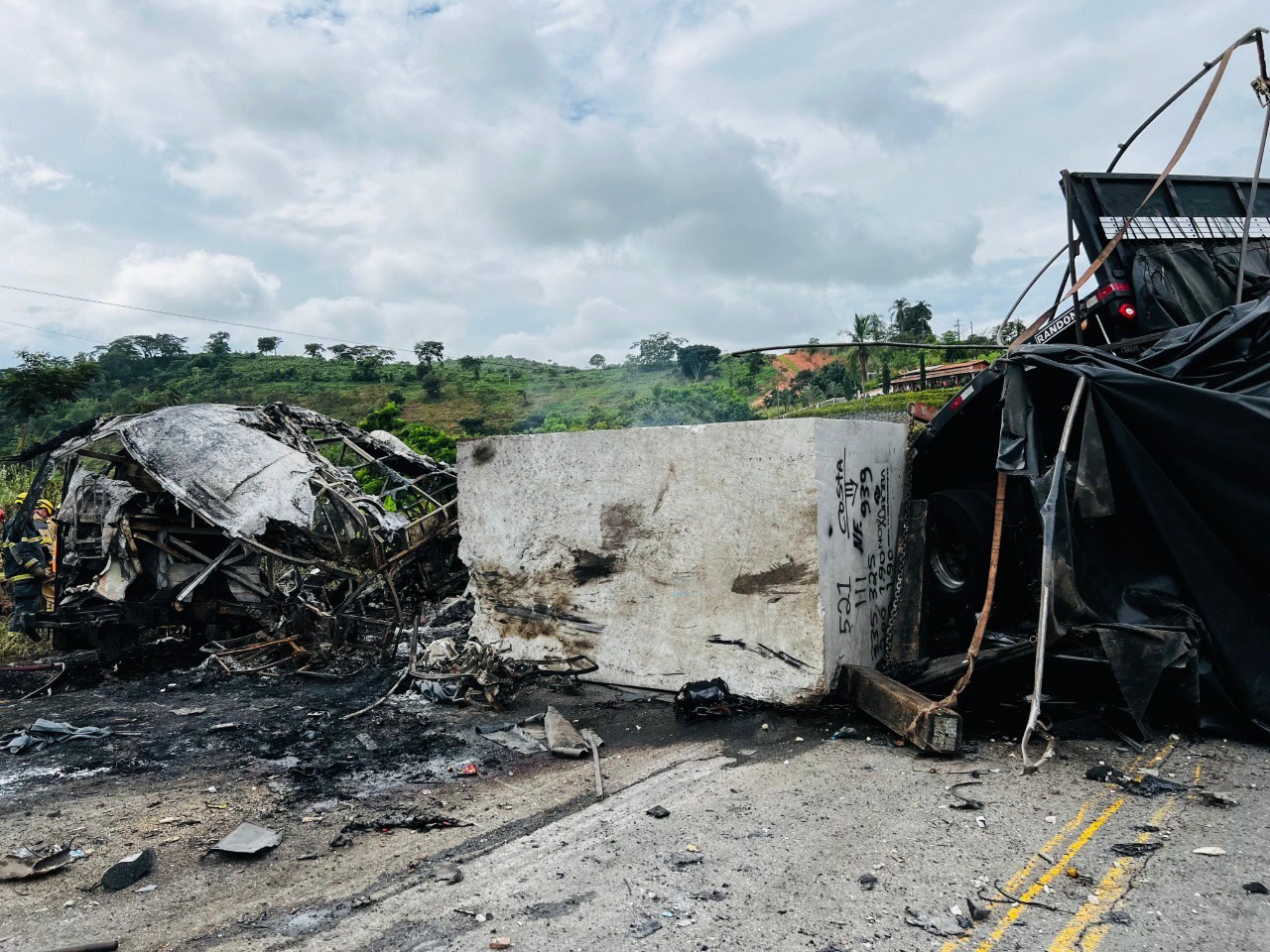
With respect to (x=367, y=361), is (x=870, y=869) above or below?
below

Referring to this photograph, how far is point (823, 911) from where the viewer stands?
9.20 ft

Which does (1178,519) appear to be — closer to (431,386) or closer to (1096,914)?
(1096,914)

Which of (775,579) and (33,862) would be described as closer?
(33,862)

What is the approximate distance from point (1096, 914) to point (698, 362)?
171 feet

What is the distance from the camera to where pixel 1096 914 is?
272 cm

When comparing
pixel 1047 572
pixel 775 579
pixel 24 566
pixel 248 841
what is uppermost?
pixel 1047 572

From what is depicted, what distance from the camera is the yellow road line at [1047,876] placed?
2.62m

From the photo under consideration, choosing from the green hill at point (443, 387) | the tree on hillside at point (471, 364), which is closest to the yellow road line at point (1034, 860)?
the green hill at point (443, 387)

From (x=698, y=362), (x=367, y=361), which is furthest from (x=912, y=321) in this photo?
(x=367, y=361)

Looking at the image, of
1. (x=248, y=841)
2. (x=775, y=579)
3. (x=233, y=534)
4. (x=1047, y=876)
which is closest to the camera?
(x=1047, y=876)

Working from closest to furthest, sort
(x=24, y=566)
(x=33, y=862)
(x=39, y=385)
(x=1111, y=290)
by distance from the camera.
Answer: (x=33, y=862), (x=1111, y=290), (x=24, y=566), (x=39, y=385)

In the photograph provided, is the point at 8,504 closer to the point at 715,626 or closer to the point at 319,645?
the point at 319,645

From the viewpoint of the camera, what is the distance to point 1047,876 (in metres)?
3.00

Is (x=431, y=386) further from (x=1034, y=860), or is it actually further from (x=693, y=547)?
(x=1034, y=860)
